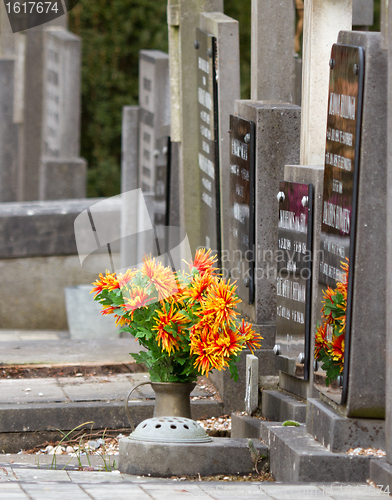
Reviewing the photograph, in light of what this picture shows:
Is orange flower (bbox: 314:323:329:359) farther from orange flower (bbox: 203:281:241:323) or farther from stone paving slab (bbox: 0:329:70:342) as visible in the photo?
stone paving slab (bbox: 0:329:70:342)

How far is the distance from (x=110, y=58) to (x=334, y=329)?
37.7 feet

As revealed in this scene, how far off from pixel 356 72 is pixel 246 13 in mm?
11732

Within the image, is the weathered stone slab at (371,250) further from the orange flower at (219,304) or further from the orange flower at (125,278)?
the orange flower at (125,278)

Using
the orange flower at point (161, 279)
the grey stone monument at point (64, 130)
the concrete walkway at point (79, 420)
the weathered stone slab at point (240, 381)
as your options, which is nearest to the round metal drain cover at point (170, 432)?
the concrete walkway at point (79, 420)

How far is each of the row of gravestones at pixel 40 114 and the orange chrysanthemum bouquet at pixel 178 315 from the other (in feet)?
21.8

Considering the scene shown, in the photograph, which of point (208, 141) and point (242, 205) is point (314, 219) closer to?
point (242, 205)

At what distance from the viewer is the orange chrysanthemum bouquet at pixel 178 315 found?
431 cm

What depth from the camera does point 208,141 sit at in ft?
21.0

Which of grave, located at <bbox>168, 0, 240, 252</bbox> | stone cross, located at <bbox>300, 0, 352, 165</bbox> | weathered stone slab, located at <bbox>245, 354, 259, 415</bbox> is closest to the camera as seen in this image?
stone cross, located at <bbox>300, 0, 352, 165</bbox>

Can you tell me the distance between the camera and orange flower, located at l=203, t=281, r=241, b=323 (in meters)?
4.28

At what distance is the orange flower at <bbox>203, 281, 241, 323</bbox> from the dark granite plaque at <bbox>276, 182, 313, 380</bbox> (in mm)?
430

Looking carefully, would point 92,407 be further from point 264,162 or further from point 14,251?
point 14,251

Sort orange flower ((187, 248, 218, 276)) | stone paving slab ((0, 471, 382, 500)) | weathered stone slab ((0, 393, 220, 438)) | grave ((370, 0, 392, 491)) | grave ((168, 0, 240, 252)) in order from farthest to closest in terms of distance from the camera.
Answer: grave ((168, 0, 240, 252)) → weathered stone slab ((0, 393, 220, 438)) → orange flower ((187, 248, 218, 276)) → grave ((370, 0, 392, 491)) → stone paving slab ((0, 471, 382, 500))

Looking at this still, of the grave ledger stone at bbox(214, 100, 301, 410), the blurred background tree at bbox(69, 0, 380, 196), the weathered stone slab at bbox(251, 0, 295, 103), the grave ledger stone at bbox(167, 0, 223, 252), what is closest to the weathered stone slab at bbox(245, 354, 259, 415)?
the grave ledger stone at bbox(214, 100, 301, 410)
